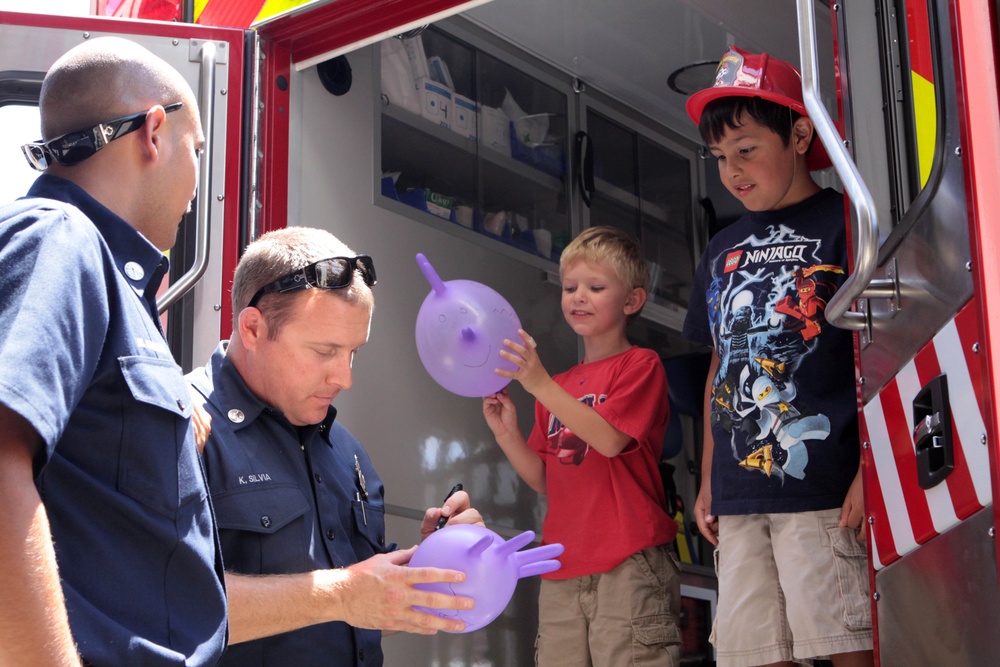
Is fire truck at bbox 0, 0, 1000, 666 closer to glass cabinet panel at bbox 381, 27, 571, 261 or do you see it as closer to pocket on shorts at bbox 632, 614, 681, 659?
glass cabinet panel at bbox 381, 27, 571, 261

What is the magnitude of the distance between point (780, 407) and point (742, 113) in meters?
0.75

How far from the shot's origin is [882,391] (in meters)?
2.01

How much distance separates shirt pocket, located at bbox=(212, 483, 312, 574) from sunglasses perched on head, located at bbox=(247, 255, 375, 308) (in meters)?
0.39

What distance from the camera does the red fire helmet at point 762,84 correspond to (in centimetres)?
270

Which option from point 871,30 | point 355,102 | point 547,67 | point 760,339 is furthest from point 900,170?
point 547,67

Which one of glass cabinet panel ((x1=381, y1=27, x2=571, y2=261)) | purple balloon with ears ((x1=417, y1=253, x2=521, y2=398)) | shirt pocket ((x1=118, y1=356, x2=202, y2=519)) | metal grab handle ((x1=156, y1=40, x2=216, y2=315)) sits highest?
glass cabinet panel ((x1=381, y1=27, x2=571, y2=261))

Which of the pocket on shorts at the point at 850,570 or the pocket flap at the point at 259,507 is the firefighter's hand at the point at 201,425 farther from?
the pocket on shorts at the point at 850,570

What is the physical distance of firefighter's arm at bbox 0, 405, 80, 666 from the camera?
114 centimetres

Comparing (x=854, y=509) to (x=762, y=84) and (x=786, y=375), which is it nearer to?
(x=786, y=375)

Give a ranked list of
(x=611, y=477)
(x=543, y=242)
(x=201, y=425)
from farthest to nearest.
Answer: (x=543, y=242) → (x=611, y=477) → (x=201, y=425)

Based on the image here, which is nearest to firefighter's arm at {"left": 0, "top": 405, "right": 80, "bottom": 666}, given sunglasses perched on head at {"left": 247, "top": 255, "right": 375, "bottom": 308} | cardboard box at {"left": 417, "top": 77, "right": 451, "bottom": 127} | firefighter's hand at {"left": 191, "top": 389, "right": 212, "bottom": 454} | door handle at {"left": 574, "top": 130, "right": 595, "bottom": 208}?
firefighter's hand at {"left": 191, "top": 389, "right": 212, "bottom": 454}

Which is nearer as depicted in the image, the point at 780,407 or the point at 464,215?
the point at 780,407

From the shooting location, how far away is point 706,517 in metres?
2.79

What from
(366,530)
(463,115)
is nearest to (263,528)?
(366,530)
